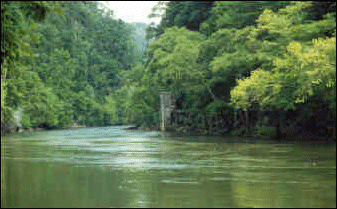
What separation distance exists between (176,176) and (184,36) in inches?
1410

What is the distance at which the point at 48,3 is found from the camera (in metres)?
9.09

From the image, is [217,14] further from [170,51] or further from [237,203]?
[237,203]

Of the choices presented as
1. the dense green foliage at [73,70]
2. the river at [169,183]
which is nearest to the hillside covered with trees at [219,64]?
the dense green foliage at [73,70]

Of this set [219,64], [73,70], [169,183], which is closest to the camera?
[169,183]

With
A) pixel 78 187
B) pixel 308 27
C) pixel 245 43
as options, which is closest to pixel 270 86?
pixel 308 27

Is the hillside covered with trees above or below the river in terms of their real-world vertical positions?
above

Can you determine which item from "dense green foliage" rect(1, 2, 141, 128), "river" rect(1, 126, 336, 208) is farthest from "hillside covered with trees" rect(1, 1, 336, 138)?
"river" rect(1, 126, 336, 208)

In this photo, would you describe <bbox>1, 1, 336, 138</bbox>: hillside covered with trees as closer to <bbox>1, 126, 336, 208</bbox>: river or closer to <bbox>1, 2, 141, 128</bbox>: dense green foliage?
<bbox>1, 2, 141, 128</bbox>: dense green foliage

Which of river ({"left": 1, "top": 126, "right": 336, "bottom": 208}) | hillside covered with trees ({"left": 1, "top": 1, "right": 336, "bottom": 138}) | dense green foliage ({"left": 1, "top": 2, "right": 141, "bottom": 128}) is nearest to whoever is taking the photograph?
river ({"left": 1, "top": 126, "right": 336, "bottom": 208})

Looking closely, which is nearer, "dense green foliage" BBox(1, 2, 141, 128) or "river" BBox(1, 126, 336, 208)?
"river" BBox(1, 126, 336, 208)

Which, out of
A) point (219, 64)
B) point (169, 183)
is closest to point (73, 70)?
point (219, 64)

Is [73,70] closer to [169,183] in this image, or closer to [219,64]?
[219,64]

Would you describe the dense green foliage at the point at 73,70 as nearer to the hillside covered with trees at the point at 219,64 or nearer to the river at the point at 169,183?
the hillside covered with trees at the point at 219,64

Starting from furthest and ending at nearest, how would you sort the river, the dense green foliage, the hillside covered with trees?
the dense green foliage < the hillside covered with trees < the river
